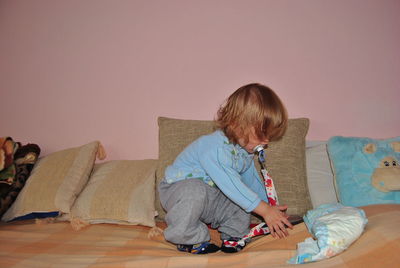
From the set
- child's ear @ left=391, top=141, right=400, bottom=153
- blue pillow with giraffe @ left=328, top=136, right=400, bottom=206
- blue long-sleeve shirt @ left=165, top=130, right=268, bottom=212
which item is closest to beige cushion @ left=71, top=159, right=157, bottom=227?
blue long-sleeve shirt @ left=165, top=130, right=268, bottom=212

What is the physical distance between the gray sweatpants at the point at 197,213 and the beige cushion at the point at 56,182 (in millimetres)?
474

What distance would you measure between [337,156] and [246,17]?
2.77 feet

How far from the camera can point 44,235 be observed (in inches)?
61.3

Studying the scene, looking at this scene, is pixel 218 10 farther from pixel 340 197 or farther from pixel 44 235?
pixel 44 235

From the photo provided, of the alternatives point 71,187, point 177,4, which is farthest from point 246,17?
point 71,187

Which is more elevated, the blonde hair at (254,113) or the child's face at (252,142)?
the blonde hair at (254,113)

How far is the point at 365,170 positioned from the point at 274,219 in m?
0.52

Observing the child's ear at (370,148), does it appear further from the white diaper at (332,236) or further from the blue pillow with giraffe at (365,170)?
the white diaper at (332,236)

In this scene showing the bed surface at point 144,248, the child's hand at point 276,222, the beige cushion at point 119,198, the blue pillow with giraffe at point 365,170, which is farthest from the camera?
the beige cushion at point 119,198

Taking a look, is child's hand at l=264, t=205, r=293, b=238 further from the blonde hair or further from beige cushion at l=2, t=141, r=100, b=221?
beige cushion at l=2, t=141, r=100, b=221

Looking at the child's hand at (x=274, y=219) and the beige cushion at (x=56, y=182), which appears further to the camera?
the beige cushion at (x=56, y=182)

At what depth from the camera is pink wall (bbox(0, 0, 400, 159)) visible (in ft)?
5.97

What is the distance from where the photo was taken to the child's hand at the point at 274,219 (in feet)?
4.32

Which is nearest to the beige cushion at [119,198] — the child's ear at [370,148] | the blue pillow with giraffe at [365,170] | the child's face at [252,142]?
the child's face at [252,142]
